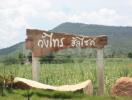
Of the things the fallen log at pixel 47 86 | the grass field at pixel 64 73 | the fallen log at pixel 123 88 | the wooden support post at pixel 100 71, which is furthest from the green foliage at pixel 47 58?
the fallen log at pixel 123 88

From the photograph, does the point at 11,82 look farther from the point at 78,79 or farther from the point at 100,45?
the point at 78,79

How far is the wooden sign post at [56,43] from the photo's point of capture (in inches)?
542

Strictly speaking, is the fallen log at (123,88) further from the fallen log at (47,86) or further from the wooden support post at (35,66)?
the wooden support post at (35,66)

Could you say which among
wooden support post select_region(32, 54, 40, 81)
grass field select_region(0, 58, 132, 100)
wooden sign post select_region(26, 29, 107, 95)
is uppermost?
wooden sign post select_region(26, 29, 107, 95)

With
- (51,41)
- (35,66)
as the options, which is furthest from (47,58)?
(51,41)

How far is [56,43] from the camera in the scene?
47.8ft

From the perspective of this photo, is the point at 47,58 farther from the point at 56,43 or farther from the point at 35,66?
the point at 56,43

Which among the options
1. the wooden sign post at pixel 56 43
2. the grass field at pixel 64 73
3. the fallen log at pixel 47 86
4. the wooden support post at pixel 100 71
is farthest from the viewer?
the grass field at pixel 64 73

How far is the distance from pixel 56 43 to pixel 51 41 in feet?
0.64

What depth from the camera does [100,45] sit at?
45.2 feet

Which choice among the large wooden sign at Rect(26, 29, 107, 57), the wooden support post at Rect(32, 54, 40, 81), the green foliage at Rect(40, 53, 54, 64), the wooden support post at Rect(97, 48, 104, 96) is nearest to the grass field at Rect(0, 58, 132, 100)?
the wooden support post at Rect(97, 48, 104, 96)

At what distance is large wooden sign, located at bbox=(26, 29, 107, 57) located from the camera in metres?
14.1

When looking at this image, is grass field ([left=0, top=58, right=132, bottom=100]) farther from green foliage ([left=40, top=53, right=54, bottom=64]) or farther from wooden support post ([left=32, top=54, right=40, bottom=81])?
wooden support post ([left=32, top=54, right=40, bottom=81])

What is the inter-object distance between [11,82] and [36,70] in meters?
2.75
